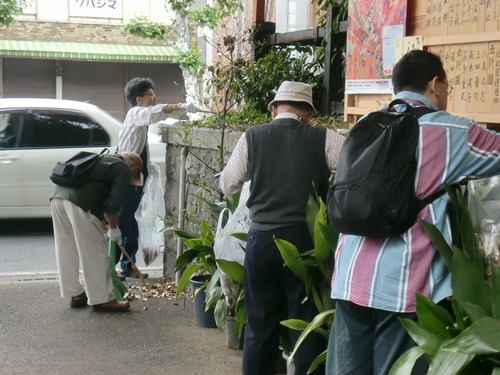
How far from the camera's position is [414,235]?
344cm

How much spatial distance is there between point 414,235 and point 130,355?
3.11m

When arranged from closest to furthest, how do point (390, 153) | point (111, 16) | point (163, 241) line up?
point (390, 153) → point (163, 241) → point (111, 16)

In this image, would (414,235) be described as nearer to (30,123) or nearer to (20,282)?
(20,282)

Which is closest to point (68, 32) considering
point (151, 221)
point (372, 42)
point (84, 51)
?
point (84, 51)

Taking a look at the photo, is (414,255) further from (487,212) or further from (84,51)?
(84,51)

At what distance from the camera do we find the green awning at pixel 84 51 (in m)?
25.2

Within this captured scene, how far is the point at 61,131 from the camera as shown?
35.9ft

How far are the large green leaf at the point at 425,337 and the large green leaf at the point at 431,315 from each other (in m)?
0.02

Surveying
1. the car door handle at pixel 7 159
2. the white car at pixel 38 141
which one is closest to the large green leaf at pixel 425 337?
the white car at pixel 38 141

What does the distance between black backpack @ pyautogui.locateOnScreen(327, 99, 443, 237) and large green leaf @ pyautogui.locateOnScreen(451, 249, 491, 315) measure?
0.25m

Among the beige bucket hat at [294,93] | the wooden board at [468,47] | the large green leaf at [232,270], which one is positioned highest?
the wooden board at [468,47]

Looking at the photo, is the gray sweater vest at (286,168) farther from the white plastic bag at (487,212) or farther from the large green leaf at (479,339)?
the large green leaf at (479,339)

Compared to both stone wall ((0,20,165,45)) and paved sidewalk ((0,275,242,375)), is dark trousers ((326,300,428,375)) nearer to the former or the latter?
paved sidewalk ((0,275,242,375))

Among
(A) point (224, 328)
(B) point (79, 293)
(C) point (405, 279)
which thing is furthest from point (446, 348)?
(B) point (79, 293)
